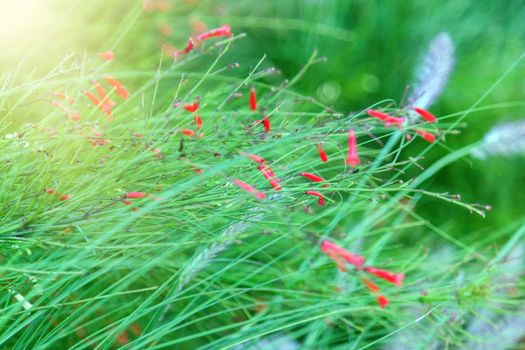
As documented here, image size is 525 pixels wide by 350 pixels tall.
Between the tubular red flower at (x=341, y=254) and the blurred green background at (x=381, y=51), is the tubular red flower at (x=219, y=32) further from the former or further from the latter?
the blurred green background at (x=381, y=51)

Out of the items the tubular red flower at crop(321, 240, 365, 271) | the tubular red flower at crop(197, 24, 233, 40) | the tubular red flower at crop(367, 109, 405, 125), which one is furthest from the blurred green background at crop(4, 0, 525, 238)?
the tubular red flower at crop(321, 240, 365, 271)

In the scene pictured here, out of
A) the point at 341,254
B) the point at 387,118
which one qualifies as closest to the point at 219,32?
the point at 387,118

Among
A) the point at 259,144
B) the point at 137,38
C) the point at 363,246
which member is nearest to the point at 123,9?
the point at 137,38

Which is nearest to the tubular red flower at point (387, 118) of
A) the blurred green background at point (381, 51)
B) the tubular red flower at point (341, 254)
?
the tubular red flower at point (341, 254)

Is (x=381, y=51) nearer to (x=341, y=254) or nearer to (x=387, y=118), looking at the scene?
(x=387, y=118)

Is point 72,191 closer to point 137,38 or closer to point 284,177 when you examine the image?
point 284,177

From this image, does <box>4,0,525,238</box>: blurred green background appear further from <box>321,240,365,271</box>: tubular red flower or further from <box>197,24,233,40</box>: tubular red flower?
<box>321,240,365,271</box>: tubular red flower

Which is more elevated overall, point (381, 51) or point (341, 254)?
point (341, 254)

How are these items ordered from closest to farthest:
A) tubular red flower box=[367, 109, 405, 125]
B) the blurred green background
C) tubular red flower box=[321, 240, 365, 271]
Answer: tubular red flower box=[321, 240, 365, 271]
tubular red flower box=[367, 109, 405, 125]
the blurred green background
